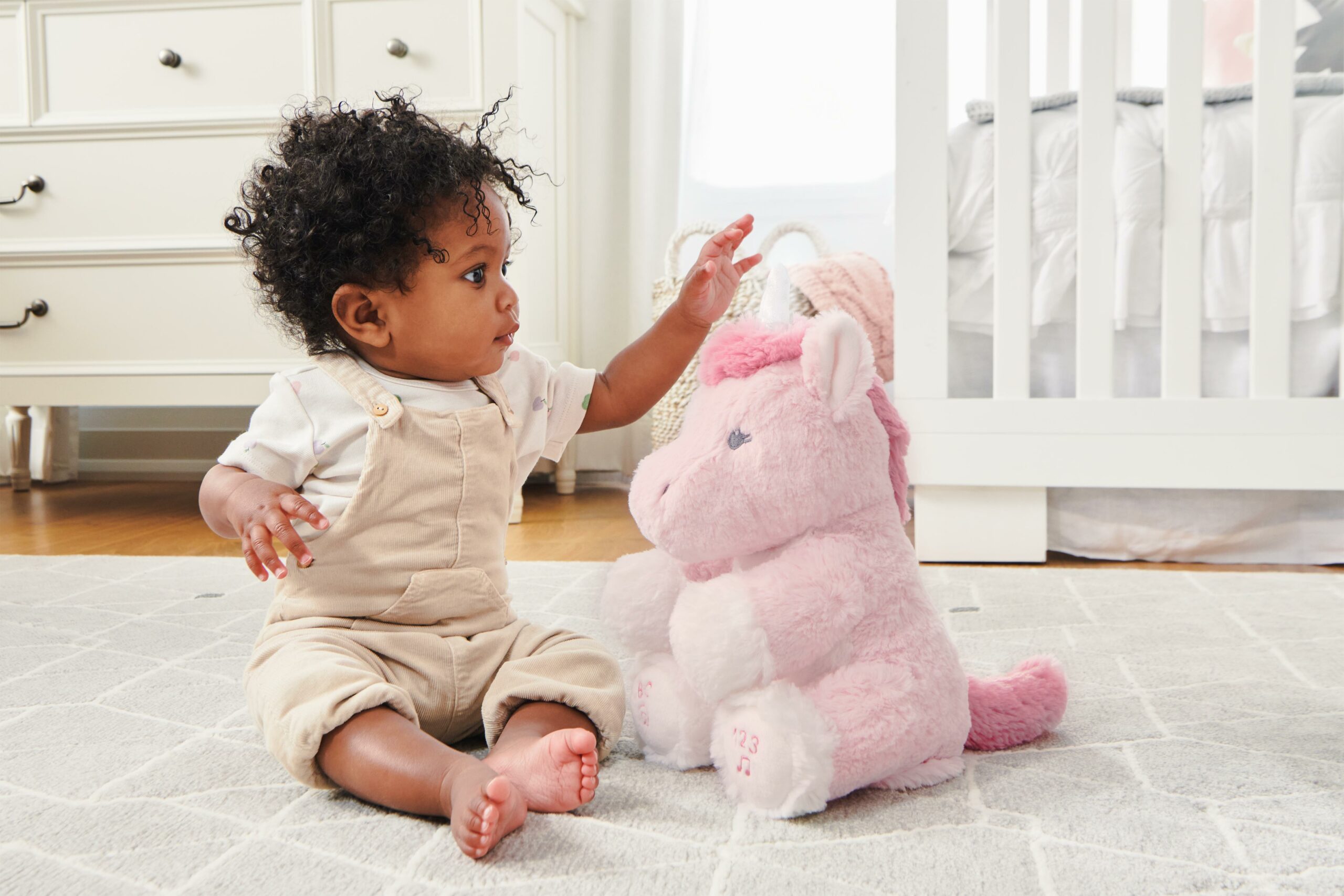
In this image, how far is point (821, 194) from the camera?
7.30ft

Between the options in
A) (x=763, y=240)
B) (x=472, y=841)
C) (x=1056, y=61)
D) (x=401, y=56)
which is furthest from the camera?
(x=1056, y=61)

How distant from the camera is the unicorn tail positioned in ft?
2.37

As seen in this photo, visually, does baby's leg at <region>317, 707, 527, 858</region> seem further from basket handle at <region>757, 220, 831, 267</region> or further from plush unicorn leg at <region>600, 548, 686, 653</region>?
basket handle at <region>757, 220, 831, 267</region>

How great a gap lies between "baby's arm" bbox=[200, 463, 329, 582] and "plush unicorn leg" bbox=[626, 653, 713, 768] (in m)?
0.22

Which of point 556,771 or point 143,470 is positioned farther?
point 143,470

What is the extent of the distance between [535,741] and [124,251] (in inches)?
55.0

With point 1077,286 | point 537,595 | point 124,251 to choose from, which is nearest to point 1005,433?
point 1077,286

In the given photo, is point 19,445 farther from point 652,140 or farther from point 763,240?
point 763,240

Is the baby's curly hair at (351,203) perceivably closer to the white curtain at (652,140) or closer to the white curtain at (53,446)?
the white curtain at (652,140)

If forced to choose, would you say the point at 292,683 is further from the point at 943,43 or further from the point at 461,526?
the point at 943,43

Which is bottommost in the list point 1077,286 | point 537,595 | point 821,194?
point 537,595

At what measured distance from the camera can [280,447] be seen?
2.44 feet

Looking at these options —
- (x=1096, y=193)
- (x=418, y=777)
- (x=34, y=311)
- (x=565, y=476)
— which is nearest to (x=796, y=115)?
(x=565, y=476)

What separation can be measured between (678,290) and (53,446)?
1.42 meters
